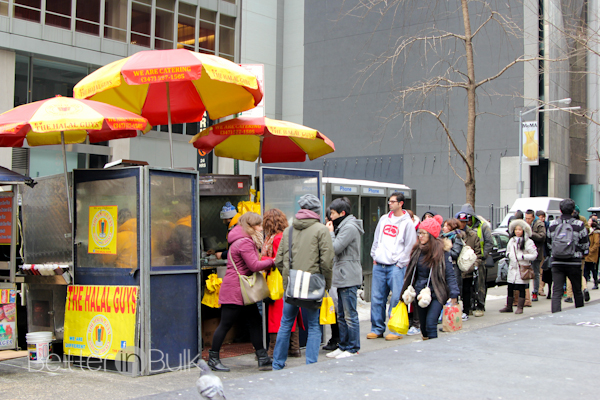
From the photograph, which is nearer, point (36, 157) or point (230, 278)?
point (230, 278)

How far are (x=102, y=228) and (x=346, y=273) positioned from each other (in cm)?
283

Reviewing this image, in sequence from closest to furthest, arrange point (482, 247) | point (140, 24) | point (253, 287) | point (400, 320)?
point (253, 287) < point (400, 320) < point (482, 247) < point (140, 24)

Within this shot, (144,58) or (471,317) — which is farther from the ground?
(144,58)

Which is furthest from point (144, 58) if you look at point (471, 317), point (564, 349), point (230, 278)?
point (471, 317)

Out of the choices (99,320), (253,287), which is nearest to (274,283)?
(253,287)

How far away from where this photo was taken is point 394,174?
124ft

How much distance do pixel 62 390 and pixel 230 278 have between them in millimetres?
1980

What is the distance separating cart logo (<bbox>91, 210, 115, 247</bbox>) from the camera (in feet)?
21.8

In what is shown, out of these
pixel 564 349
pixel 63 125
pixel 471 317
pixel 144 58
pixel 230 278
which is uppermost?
pixel 144 58

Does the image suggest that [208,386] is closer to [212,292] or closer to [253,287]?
[253,287]

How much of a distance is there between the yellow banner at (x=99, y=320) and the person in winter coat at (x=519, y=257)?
7.11 meters

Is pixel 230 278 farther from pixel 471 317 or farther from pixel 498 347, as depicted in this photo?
pixel 471 317

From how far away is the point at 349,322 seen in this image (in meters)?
6.77

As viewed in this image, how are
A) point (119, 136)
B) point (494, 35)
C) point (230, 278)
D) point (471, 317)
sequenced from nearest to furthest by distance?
point (230, 278)
point (119, 136)
point (471, 317)
point (494, 35)
